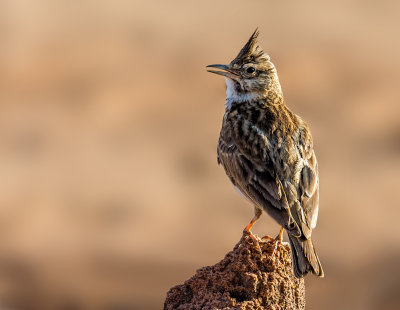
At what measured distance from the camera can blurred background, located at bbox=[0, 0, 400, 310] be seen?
16641 mm

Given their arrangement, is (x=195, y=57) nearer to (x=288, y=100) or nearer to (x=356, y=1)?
(x=288, y=100)

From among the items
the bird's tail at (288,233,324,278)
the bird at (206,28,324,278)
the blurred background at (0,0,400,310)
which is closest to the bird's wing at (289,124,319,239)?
the bird at (206,28,324,278)

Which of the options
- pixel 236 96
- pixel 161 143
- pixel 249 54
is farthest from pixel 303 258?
pixel 161 143

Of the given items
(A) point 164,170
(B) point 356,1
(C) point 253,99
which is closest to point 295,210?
(C) point 253,99

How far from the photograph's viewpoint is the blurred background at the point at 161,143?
54.6 ft

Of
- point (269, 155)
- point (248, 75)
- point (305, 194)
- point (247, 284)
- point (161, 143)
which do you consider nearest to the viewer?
point (247, 284)

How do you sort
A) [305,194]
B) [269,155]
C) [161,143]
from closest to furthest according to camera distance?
[305,194], [269,155], [161,143]

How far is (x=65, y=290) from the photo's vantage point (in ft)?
52.3

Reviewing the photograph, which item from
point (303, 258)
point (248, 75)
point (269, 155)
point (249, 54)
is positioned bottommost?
point (303, 258)

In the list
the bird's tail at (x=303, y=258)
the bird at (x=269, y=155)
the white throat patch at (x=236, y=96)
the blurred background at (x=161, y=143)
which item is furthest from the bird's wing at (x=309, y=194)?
the blurred background at (x=161, y=143)

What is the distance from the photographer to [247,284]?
6.53 metres

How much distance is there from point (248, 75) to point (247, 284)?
105 inches

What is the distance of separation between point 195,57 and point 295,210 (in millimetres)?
21108

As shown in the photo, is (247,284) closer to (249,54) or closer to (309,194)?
(309,194)
